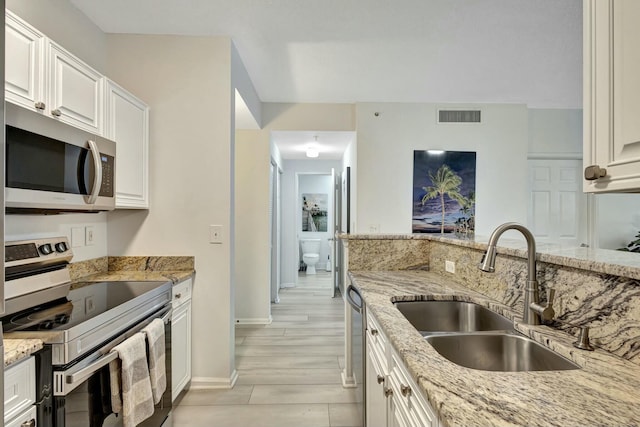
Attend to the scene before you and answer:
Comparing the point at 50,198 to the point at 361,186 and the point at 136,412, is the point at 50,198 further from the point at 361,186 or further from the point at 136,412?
the point at 361,186

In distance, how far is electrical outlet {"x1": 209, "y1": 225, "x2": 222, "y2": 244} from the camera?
2.43 meters

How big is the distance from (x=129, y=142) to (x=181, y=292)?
1.03 meters

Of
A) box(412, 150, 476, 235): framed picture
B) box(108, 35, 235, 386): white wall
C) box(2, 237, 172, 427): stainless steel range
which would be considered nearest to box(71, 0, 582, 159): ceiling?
box(108, 35, 235, 386): white wall

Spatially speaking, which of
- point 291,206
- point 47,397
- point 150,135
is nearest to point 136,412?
point 47,397

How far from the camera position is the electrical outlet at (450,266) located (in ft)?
6.35

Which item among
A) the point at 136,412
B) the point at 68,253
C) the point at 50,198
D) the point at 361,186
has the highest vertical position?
the point at 361,186

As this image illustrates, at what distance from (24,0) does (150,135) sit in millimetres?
928

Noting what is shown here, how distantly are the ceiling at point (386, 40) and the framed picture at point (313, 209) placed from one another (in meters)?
4.24

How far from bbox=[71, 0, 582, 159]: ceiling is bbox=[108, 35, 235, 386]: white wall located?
20 cm

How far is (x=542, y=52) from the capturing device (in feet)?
9.02

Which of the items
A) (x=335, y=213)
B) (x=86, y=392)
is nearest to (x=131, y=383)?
(x=86, y=392)

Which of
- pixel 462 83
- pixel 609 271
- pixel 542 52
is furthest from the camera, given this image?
pixel 462 83

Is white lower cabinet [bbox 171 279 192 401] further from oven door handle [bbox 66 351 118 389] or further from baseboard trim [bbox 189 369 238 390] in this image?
oven door handle [bbox 66 351 118 389]

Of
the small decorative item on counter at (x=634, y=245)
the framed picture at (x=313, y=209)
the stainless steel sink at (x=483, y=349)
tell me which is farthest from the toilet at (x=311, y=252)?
the stainless steel sink at (x=483, y=349)
